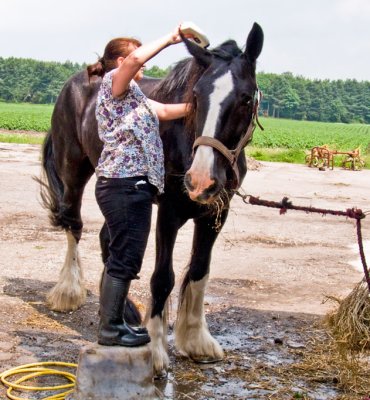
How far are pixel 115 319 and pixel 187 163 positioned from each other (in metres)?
1.12

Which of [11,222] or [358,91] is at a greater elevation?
[358,91]

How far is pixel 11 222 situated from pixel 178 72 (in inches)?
208

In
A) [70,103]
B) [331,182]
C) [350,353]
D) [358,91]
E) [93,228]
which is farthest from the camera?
[358,91]

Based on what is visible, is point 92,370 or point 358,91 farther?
point 358,91

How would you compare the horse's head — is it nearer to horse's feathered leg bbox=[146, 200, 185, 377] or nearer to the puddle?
horse's feathered leg bbox=[146, 200, 185, 377]

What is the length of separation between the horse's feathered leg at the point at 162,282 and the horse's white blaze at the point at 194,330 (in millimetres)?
294

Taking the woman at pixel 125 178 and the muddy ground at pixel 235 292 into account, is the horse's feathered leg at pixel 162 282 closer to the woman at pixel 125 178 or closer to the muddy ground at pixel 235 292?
the muddy ground at pixel 235 292

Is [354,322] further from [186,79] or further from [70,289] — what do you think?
[70,289]

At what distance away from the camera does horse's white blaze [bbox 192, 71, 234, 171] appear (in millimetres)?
3316

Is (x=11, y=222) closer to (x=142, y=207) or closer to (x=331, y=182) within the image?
(x=142, y=207)

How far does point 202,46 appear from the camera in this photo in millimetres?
3762

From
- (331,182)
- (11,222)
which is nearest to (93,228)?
(11,222)

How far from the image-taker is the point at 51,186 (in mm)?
6367

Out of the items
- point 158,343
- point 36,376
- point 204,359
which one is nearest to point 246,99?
point 158,343
